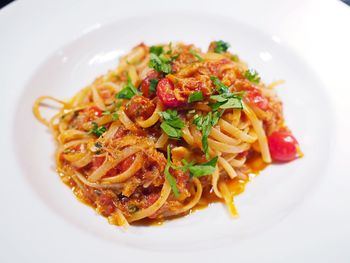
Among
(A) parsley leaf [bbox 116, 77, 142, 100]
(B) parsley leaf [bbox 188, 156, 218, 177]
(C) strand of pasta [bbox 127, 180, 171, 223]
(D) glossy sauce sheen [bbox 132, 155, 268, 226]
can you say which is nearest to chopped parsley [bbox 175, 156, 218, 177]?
(B) parsley leaf [bbox 188, 156, 218, 177]

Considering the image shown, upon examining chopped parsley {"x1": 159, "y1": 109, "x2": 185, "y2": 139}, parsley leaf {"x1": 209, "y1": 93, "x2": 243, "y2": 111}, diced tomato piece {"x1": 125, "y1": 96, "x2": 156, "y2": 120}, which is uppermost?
parsley leaf {"x1": 209, "y1": 93, "x2": 243, "y2": 111}

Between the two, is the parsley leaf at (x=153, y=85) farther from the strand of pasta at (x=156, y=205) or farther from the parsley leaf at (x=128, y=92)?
the strand of pasta at (x=156, y=205)

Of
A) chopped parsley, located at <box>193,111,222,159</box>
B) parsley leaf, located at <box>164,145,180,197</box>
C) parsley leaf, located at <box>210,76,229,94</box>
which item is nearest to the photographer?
parsley leaf, located at <box>164,145,180,197</box>

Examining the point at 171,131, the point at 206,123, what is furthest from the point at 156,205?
the point at 206,123

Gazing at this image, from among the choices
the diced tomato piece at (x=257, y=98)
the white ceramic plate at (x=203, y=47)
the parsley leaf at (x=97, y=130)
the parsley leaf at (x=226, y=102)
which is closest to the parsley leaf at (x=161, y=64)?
the parsley leaf at (x=226, y=102)

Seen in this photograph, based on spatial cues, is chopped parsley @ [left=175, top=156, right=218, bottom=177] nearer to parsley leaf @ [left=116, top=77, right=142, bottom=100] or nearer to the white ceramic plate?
the white ceramic plate
